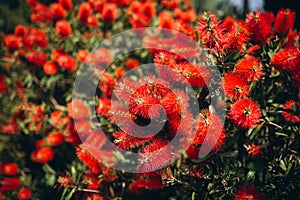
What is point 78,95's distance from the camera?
9.62ft

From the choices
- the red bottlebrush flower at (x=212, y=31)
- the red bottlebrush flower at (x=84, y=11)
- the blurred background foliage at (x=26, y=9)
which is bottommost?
the red bottlebrush flower at (x=212, y=31)

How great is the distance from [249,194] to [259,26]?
966 millimetres

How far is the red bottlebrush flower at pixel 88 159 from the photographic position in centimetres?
213

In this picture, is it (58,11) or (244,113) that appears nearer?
(244,113)

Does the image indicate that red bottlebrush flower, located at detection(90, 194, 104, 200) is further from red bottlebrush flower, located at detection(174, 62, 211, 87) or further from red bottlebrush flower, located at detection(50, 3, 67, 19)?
red bottlebrush flower, located at detection(50, 3, 67, 19)

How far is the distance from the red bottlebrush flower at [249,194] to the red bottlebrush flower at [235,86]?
52 cm

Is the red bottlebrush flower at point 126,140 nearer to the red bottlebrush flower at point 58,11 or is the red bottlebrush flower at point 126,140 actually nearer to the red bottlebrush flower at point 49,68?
the red bottlebrush flower at point 49,68

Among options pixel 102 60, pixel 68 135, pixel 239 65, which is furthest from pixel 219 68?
pixel 68 135

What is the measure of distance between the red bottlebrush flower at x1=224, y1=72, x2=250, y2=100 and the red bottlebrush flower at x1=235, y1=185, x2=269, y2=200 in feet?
1.70

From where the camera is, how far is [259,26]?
199cm

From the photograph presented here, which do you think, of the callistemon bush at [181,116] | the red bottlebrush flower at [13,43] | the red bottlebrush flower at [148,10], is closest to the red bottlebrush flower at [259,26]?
the callistemon bush at [181,116]

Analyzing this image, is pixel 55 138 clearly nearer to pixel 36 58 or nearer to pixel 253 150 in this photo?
pixel 36 58

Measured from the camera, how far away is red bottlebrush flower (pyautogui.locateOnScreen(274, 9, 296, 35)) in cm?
206

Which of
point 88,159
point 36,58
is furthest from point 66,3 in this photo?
point 88,159
